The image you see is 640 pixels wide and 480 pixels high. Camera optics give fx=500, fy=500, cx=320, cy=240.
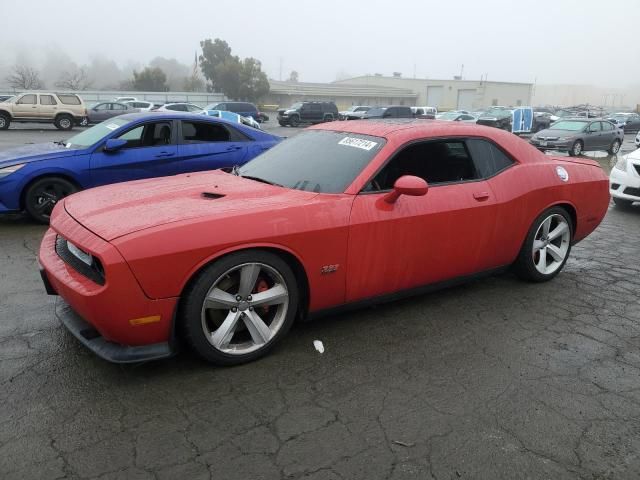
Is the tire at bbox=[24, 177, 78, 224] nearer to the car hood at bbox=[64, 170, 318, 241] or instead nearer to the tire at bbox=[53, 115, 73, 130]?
the car hood at bbox=[64, 170, 318, 241]

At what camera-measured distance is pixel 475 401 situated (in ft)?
9.04

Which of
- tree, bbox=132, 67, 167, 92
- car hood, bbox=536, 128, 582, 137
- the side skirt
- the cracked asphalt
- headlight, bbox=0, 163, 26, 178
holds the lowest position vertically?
the cracked asphalt

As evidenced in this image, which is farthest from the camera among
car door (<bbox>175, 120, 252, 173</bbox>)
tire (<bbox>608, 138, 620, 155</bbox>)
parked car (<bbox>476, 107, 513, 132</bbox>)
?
parked car (<bbox>476, 107, 513, 132</bbox>)

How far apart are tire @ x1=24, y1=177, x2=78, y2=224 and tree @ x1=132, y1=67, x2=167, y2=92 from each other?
66489mm

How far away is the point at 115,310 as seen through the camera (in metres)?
2.59

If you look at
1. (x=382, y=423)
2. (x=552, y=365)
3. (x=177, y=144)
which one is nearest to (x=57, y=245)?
(x=382, y=423)

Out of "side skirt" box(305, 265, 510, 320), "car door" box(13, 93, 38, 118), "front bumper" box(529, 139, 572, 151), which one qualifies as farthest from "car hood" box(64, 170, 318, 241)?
"car door" box(13, 93, 38, 118)

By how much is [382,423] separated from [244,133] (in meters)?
5.57

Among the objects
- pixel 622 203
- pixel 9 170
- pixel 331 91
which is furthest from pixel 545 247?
pixel 331 91

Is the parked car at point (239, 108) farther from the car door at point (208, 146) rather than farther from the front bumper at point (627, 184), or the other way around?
the front bumper at point (627, 184)

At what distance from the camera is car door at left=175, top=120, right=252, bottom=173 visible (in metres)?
6.77

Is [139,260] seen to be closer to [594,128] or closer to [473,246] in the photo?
[473,246]

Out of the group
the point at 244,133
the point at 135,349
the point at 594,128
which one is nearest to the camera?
the point at 135,349

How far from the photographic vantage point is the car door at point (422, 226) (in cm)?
334
